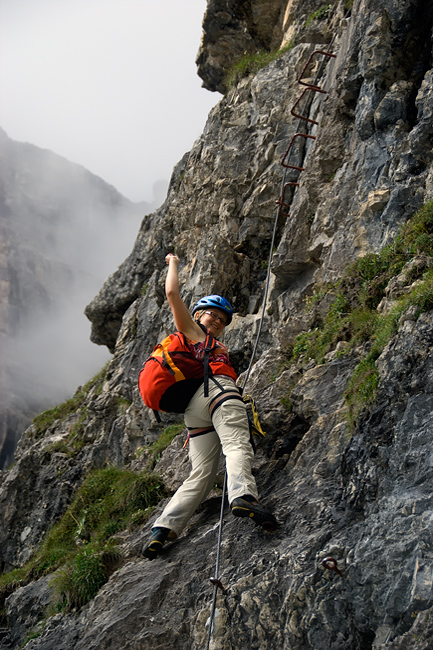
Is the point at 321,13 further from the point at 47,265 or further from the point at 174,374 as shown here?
the point at 47,265

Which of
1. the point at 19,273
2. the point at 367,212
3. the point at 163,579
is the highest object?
the point at 19,273

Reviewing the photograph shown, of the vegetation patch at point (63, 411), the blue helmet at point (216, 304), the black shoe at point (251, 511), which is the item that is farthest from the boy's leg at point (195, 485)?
the vegetation patch at point (63, 411)

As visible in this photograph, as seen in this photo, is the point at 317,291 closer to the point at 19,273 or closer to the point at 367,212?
the point at 367,212

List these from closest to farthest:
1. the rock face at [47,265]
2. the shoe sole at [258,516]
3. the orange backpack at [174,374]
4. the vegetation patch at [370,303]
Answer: the shoe sole at [258,516] → the vegetation patch at [370,303] → the orange backpack at [174,374] → the rock face at [47,265]

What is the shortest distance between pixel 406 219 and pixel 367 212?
83 cm

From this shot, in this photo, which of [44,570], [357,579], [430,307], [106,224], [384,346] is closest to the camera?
[357,579]

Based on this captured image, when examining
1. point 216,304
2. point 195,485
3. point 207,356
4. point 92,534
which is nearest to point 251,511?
point 195,485

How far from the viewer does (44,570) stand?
8.70m

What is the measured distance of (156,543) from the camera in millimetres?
5680

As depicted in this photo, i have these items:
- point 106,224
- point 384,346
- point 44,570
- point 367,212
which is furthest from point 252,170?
point 106,224

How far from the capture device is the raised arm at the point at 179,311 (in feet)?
18.8

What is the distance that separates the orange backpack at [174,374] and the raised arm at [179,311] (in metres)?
0.11

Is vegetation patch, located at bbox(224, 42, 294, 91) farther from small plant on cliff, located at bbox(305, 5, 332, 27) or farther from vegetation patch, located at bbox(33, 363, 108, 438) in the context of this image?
vegetation patch, located at bbox(33, 363, 108, 438)

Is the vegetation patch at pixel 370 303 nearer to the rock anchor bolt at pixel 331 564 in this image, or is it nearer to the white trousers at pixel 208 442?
the white trousers at pixel 208 442
